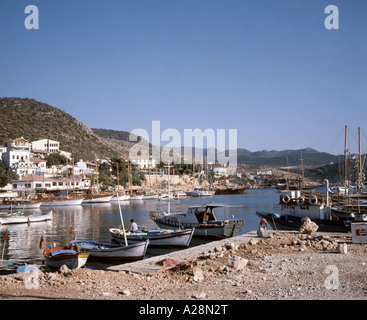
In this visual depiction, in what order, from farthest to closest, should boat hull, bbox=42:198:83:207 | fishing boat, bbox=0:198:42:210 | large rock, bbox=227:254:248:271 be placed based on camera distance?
boat hull, bbox=42:198:83:207 < fishing boat, bbox=0:198:42:210 < large rock, bbox=227:254:248:271

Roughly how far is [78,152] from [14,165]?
3784 cm

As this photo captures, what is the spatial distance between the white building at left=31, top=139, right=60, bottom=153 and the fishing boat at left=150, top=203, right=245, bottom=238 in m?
85.4

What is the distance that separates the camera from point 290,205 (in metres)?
33.9

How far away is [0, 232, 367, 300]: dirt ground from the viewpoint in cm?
1148

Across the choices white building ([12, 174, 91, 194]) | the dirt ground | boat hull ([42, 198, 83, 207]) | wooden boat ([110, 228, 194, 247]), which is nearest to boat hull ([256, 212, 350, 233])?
wooden boat ([110, 228, 194, 247])

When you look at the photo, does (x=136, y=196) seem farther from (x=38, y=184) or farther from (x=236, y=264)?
(x=236, y=264)

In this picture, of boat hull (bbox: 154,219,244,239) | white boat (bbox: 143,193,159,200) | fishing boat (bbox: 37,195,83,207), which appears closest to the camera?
boat hull (bbox: 154,219,244,239)

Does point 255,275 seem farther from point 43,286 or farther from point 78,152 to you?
point 78,152

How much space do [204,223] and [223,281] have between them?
1952cm

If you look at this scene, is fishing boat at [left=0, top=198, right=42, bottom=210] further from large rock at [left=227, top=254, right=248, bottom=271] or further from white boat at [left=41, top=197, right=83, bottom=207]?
large rock at [left=227, top=254, right=248, bottom=271]

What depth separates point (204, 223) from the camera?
3250 cm

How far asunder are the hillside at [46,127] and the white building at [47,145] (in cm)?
446

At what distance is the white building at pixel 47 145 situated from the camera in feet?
370

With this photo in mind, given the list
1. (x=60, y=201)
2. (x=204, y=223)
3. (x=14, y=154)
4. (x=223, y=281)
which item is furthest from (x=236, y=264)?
(x=14, y=154)
